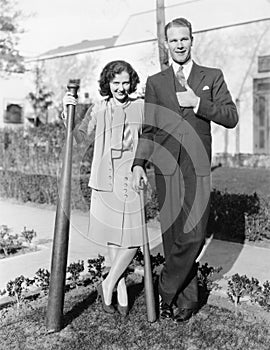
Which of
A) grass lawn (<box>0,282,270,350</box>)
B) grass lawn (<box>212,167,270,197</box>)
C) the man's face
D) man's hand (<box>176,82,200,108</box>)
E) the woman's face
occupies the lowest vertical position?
grass lawn (<box>0,282,270,350</box>)

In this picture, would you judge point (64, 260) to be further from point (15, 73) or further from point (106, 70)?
point (15, 73)

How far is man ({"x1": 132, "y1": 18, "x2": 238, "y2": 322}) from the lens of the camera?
3.18 metres

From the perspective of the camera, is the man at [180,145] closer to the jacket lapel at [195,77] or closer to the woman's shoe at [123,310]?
the jacket lapel at [195,77]

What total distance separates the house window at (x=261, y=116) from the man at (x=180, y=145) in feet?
43.4

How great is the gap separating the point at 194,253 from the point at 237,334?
59 centimetres

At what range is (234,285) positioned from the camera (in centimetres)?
381

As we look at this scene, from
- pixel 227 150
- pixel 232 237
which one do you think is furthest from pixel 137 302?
pixel 227 150

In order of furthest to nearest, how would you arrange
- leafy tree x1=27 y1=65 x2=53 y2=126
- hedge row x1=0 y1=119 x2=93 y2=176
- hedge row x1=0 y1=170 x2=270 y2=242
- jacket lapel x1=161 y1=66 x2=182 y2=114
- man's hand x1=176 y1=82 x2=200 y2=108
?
leafy tree x1=27 y1=65 x2=53 y2=126
hedge row x1=0 y1=119 x2=93 y2=176
hedge row x1=0 y1=170 x2=270 y2=242
jacket lapel x1=161 y1=66 x2=182 y2=114
man's hand x1=176 y1=82 x2=200 y2=108

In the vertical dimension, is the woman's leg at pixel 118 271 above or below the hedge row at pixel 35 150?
below

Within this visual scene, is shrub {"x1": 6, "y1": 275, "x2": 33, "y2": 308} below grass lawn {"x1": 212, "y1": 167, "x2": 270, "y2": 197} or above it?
below

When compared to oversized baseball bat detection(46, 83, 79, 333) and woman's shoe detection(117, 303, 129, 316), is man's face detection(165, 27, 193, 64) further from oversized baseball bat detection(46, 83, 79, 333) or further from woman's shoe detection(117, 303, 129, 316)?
woman's shoe detection(117, 303, 129, 316)

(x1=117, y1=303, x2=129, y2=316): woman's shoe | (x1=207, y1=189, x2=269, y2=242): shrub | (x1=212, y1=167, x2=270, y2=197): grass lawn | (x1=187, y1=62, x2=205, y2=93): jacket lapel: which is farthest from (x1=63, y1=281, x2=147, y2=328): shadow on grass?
(x1=212, y1=167, x2=270, y2=197): grass lawn

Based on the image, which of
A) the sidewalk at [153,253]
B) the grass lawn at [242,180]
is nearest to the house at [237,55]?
the grass lawn at [242,180]

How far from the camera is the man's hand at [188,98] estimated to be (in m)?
3.02
